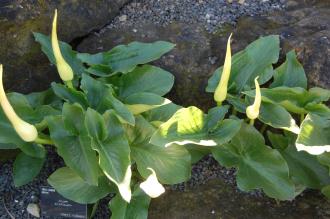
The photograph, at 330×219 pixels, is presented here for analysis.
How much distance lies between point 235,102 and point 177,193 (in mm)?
429

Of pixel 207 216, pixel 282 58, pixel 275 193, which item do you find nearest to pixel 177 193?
pixel 207 216

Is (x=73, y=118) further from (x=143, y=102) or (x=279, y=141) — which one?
(x=279, y=141)

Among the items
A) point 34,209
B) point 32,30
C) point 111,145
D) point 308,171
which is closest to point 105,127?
point 111,145

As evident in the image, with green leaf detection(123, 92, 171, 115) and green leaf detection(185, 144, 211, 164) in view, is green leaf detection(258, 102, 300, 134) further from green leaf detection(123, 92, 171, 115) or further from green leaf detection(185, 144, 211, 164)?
green leaf detection(123, 92, 171, 115)

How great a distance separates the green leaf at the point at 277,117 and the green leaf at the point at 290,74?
15 cm

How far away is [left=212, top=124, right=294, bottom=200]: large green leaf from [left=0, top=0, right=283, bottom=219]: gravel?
0.71 ft

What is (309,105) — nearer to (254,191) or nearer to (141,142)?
(254,191)

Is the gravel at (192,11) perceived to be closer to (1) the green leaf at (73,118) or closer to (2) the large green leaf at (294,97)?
(2) the large green leaf at (294,97)

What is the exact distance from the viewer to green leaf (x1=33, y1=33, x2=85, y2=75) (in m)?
2.13

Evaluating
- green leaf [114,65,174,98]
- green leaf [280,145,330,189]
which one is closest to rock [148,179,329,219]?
green leaf [280,145,330,189]

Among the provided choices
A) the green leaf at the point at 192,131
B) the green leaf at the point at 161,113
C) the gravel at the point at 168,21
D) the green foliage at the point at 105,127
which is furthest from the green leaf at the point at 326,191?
the green leaf at the point at 161,113

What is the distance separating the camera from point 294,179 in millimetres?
1953

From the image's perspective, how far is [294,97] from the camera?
6.42 ft

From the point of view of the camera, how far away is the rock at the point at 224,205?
6.54 ft
